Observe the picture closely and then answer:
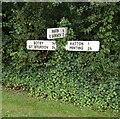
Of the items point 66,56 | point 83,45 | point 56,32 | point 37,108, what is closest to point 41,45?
point 56,32

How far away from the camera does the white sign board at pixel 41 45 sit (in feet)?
22.8

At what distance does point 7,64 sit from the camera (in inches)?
308

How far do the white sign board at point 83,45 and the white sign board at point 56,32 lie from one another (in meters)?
0.23

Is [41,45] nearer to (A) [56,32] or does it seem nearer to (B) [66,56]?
(A) [56,32]

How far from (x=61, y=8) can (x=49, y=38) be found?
0.66m

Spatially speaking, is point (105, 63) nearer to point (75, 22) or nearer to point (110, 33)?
point (110, 33)

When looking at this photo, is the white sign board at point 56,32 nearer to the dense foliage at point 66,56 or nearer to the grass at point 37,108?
the dense foliage at point 66,56

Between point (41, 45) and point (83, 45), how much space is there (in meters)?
0.94

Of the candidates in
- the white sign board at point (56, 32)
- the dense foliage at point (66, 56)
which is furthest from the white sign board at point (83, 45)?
the white sign board at point (56, 32)

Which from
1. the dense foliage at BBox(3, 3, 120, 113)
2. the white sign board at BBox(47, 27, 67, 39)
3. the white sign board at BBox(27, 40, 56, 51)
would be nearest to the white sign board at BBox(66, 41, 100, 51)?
the dense foliage at BBox(3, 3, 120, 113)

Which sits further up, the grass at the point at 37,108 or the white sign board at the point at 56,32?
the white sign board at the point at 56,32

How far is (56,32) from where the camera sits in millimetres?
6875

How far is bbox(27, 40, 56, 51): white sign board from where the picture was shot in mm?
6945

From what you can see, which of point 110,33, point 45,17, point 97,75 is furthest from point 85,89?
point 45,17
